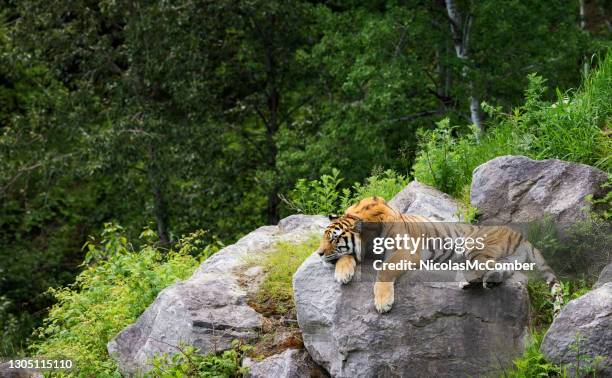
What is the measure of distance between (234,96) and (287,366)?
12.8m

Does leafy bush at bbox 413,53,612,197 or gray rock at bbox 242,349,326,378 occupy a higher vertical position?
leafy bush at bbox 413,53,612,197

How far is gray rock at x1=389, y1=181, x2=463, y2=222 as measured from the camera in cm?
870

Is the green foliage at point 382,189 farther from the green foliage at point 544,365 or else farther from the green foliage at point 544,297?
the green foliage at point 544,365

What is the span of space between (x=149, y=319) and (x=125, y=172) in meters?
10.1

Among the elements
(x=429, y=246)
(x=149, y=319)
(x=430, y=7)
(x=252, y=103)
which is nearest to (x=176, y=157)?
(x=252, y=103)

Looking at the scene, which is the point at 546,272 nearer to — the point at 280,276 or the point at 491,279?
the point at 491,279

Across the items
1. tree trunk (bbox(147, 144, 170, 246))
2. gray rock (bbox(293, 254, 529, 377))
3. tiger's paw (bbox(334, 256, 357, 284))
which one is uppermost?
tiger's paw (bbox(334, 256, 357, 284))

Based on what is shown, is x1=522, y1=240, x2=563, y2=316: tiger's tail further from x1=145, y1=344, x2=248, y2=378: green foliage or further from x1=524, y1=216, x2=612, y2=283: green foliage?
x1=145, y1=344, x2=248, y2=378: green foliage

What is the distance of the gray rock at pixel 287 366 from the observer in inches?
298

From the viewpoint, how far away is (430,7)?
18.3 m

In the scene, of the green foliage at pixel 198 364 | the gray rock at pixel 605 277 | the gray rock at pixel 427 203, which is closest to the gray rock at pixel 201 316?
the green foliage at pixel 198 364

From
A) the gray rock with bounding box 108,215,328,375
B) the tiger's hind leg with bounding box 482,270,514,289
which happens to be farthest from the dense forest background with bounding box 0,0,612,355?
the tiger's hind leg with bounding box 482,270,514,289

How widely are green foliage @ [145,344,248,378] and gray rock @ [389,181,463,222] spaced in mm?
2201

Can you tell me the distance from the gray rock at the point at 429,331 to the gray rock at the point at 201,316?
44.1 inches
